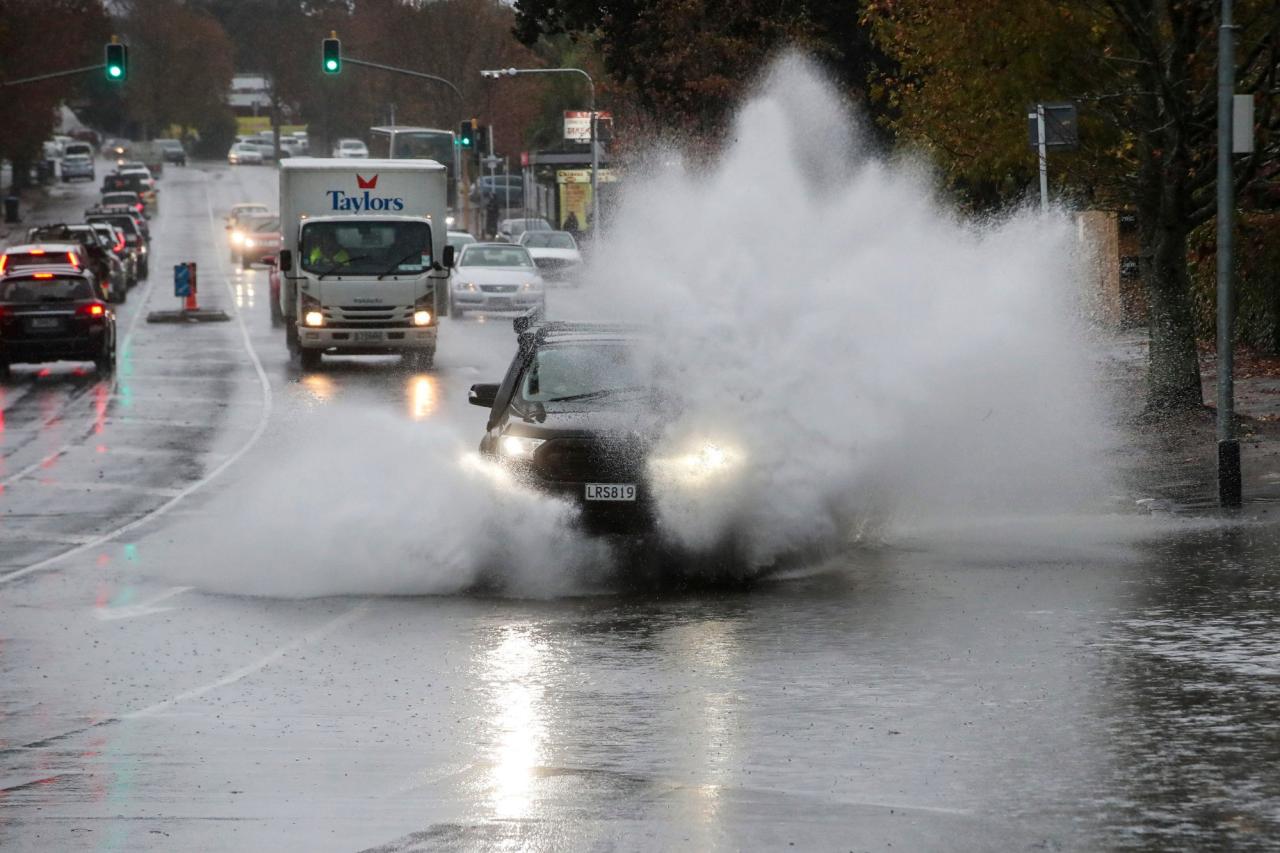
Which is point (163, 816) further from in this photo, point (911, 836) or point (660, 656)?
point (660, 656)

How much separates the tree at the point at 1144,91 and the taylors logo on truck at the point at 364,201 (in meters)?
14.5

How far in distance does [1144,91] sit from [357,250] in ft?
55.7

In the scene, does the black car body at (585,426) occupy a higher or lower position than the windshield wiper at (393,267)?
lower

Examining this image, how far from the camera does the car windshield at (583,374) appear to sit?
15.0 metres

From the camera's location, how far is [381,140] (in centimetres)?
10731

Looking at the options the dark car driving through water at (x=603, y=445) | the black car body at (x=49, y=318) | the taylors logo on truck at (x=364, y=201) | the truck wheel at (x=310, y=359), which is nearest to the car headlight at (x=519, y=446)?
the dark car driving through water at (x=603, y=445)

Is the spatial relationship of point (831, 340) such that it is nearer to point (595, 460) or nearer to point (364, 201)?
point (595, 460)

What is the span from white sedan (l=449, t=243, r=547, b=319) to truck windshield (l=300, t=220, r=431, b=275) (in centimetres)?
1224

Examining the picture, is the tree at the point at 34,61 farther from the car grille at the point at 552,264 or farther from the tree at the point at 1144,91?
the tree at the point at 1144,91

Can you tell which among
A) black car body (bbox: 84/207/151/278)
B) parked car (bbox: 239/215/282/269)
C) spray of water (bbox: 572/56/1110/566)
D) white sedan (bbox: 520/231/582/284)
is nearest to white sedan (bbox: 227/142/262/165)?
parked car (bbox: 239/215/282/269)

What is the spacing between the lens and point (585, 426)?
46.8ft

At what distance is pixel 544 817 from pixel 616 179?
6482cm

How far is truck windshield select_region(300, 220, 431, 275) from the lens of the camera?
Result: 35.4 metres

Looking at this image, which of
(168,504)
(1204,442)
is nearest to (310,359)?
(168,504)
